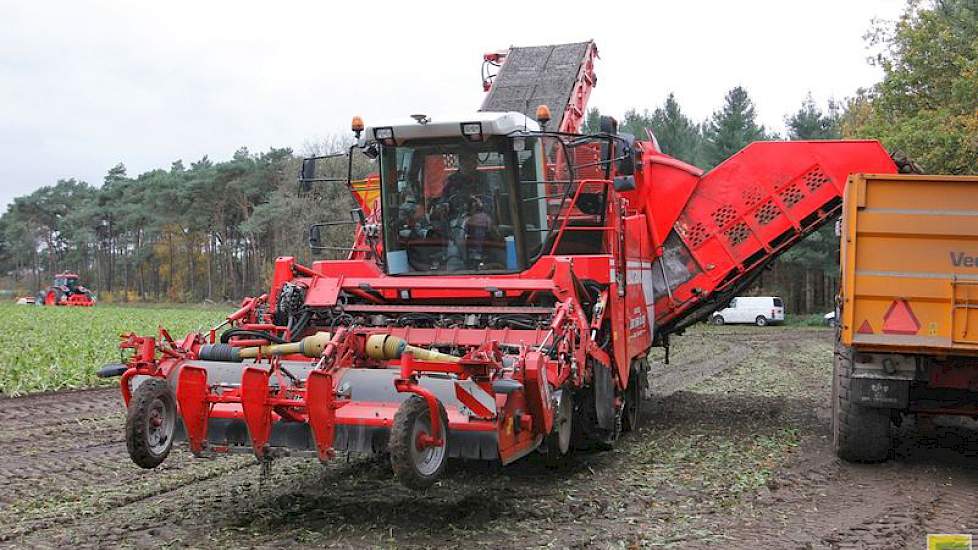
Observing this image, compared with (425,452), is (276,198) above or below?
above

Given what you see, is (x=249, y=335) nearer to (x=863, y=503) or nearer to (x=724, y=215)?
(x=863, y=503)

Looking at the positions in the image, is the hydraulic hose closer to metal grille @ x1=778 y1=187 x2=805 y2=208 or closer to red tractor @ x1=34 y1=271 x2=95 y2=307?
metal grille @ x1=778 y1=187 x2=805 y2=208

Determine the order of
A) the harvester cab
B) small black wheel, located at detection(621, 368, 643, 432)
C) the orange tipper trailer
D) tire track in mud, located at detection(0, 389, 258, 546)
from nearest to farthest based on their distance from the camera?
tire track in mud, located at detection(0, 389, 258, 546)
the orange tipper trailer
the harvester cab
small black wheel, located at detection(621, 368, 643, 432)

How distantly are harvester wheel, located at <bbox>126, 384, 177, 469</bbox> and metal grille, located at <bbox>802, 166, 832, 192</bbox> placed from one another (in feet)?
24.8

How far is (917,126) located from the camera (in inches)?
982

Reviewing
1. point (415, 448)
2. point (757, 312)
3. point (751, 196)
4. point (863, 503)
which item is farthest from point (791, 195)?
point (757, 312)

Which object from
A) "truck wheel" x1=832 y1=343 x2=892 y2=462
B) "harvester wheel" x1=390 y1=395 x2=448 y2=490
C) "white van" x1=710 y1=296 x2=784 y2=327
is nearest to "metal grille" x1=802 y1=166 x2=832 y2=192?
"truck wheel" x1=832 y1=343 x2=892 y2=462

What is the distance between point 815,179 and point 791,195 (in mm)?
314

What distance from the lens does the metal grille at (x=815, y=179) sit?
34.7ft

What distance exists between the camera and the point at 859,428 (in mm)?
8055

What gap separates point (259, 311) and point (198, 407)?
2211mm

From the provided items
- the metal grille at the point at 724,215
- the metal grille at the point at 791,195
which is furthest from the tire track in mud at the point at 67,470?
the metal grille at the point at 791,195

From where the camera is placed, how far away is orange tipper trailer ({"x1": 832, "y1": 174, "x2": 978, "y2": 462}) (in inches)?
296

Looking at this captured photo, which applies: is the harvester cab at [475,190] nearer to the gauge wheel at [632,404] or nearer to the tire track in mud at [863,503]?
the gauge wheel at [632,404]
